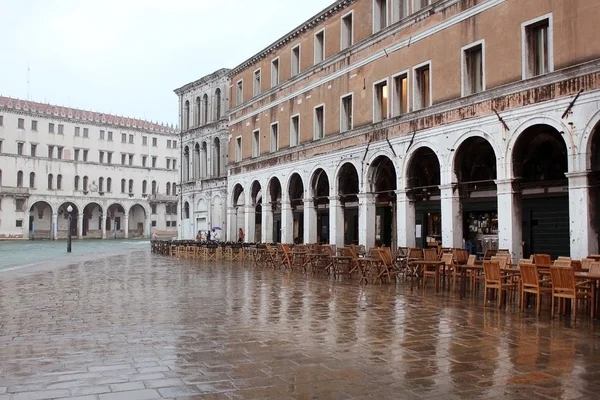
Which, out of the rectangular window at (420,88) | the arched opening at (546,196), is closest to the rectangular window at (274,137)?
the rectangular window at (420,88)

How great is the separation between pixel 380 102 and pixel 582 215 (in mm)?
10361

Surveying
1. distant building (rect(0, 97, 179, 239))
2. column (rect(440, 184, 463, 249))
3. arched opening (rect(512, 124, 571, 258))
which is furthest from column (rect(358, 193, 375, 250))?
distant building (rect(0, 97, 179, 239))

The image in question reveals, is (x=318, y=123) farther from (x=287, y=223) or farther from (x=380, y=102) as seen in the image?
(x=287, y=223)

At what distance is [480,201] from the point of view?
21266 millimetres

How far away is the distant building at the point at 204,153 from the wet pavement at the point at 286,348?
3139 centimetres

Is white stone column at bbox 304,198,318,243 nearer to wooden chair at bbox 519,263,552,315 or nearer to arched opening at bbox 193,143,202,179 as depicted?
wooden chair at bbox 519,263,552,315

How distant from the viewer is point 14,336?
25.3ft

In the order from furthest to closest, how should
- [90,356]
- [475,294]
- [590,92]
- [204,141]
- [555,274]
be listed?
[204,141] < [590,92] < [475,294] < [555,274] < [90,356]

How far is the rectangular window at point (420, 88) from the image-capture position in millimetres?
20172

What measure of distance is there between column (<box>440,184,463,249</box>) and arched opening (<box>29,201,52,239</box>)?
62.4 meters

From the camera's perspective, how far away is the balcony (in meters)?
64.2

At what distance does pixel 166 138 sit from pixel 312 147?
58.3 m

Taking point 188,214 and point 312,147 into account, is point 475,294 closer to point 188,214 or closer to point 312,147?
point 312,147

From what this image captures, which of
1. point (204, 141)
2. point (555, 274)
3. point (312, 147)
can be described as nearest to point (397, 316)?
point (555, 274)
